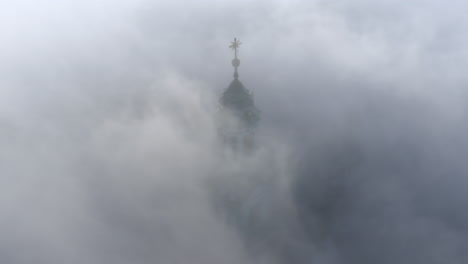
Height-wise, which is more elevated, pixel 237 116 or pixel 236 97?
pixel 236 97

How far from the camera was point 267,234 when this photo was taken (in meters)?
98.1

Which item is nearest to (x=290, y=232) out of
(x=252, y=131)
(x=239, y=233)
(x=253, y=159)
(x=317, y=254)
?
(x=317, y=254)

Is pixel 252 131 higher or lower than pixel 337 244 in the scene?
higher

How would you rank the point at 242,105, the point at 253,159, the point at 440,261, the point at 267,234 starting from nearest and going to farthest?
the point at 242,105
the point at 253,159
the point at 267,234
the point at 440,261

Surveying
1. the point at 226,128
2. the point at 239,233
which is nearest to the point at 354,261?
the point at 239,233

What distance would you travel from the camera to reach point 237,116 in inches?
3319

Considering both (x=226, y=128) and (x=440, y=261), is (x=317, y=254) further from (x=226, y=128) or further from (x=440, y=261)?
(x=226, y=128)

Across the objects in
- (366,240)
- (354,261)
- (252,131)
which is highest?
(252,131)

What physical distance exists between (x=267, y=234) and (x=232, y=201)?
41.0 ft

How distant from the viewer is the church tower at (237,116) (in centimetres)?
8356

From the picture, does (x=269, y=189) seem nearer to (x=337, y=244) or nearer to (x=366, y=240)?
(x=337, y=244)

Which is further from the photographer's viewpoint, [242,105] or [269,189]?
[269,189]

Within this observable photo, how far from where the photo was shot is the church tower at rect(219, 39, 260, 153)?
83562mm

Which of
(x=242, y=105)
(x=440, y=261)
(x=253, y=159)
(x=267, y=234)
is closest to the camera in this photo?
(x=242, y=105)
